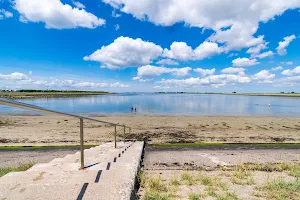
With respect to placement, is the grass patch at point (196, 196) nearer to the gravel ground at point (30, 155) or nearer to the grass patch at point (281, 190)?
the grass patch at point (281, 190)

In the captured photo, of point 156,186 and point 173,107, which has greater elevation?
point 156,186

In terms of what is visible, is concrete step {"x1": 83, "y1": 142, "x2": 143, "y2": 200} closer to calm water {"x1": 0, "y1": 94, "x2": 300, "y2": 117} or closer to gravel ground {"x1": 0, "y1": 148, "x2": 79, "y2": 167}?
gravel ground {"x1": 0, "y1": 148, "x2": 79, "y2": 167}

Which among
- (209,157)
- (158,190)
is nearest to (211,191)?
(158,190)

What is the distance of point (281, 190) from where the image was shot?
3.59 metres

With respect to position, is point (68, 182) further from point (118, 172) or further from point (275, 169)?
point (275, 169)

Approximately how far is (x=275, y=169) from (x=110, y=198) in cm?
576

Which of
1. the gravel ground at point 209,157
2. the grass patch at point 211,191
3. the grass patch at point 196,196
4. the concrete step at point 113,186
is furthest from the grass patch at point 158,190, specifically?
the gravel ground at point 209,157

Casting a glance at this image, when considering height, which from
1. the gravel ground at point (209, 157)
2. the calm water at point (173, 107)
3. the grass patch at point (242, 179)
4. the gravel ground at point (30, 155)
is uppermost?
the grass patch at point (242, 179)

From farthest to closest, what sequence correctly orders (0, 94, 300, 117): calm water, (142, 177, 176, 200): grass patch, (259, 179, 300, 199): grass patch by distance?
(0, 94, 300, 117): calm water, (259, 179, 300, 199): grass patch, (142, 177, 176, 200): grass patch

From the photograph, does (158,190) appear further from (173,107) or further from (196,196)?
(173,107)

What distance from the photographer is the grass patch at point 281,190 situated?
11.0 feet

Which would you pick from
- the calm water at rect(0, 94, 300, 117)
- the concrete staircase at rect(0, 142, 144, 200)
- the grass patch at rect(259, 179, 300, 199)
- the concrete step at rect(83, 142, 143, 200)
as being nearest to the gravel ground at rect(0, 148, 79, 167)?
the concrete staircase at rect(0, 142, 144, 200)

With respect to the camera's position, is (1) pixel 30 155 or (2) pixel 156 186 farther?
(1) pixel 30 155

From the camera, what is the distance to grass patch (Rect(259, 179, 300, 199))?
3.37 m
